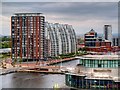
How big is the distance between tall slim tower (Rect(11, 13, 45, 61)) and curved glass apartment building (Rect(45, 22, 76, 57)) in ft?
4.12

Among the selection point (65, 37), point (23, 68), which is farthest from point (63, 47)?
point (23, 68)

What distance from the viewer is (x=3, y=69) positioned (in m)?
16.7

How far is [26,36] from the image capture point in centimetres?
2127

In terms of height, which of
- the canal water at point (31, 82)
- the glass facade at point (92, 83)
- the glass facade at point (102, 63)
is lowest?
the canal water at point (31, 82)

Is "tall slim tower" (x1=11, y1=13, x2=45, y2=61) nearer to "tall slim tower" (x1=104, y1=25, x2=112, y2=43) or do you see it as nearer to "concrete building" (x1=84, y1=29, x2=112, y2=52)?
"concrete building" (x1=84, y1=29, x2=112, y2=52)

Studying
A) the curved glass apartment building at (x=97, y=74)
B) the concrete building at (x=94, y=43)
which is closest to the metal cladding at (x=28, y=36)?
the concrete building at (x=94, y=43)

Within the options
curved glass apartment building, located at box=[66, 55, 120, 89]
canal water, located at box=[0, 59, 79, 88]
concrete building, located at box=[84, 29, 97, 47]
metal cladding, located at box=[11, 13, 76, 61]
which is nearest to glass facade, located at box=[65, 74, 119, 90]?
curved glass apartment building, located at box=[66, 55, 120, 89]

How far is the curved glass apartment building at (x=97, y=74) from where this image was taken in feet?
31.7

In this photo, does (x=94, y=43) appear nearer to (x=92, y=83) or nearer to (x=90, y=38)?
(x=90, y=38)

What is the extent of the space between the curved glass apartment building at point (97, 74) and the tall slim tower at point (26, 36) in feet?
36.5

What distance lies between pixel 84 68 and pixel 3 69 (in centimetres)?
727

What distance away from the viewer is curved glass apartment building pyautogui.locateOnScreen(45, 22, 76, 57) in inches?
922

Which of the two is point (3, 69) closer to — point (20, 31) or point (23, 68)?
point (23, 68)

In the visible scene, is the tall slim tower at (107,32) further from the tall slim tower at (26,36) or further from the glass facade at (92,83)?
the glass facade at (92,83)
